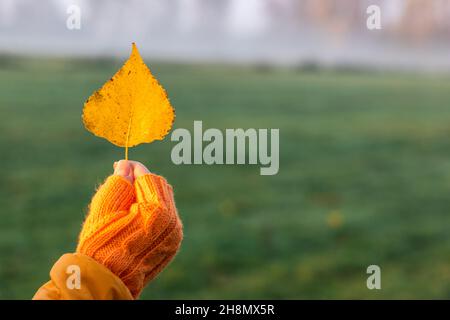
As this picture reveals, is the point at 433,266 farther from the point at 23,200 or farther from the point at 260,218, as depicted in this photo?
the point at 23,200

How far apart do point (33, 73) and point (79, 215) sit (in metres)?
3.09

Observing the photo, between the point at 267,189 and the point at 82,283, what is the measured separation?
11.7ft

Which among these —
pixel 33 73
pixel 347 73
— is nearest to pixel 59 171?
pixel 33 73

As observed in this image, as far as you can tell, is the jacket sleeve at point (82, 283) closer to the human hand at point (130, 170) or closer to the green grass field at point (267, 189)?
the human hand at point (130, 170)

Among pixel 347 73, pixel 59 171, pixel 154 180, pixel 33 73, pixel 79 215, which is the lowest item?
pixel 154 180

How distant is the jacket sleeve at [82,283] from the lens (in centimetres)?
70

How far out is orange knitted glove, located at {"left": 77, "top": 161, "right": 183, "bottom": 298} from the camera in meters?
0.75

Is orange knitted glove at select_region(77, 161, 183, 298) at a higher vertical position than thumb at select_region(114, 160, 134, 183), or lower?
lower

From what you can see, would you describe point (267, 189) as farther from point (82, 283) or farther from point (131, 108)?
point (82, 283)

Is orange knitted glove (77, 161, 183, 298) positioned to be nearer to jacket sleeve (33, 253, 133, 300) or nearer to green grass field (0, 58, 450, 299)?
jacket sleeve (33, 253, 133, 300)

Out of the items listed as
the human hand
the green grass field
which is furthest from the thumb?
the green grass field

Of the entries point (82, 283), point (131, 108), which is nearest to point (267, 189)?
point (131, 108)

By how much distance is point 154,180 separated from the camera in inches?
29.8

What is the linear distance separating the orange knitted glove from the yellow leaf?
6 centimetres
